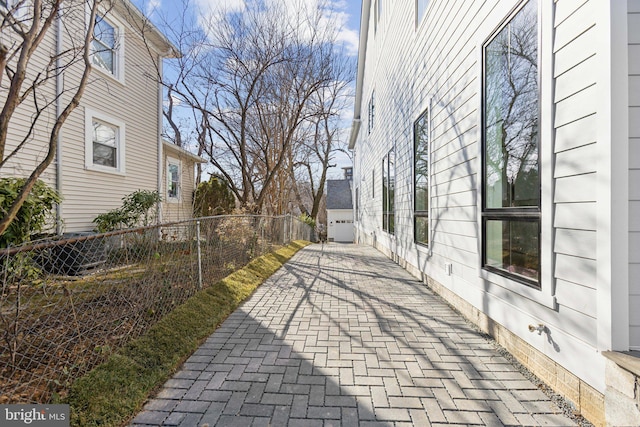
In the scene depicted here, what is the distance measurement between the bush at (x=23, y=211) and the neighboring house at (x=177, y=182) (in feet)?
18.9

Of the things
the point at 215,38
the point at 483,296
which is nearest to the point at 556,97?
the point at 483,296

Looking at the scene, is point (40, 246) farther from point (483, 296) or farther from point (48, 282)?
point (483, 296)

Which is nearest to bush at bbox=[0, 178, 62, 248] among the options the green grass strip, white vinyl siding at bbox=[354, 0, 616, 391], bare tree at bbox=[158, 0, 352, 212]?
the green grass strip

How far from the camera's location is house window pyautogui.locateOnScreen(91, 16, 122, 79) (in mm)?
7893

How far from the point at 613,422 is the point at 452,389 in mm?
894

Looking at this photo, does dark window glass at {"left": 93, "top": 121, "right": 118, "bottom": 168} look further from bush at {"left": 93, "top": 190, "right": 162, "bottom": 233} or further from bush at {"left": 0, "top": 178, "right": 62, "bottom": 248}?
bush at {"left": 0, "top": 178, "right": 62, "bottom": 248}

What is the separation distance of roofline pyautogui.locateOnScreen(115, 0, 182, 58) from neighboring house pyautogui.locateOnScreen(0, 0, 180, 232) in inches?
1.0

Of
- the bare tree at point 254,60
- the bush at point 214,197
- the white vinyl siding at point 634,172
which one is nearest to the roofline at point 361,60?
the bare tree at point 254,60

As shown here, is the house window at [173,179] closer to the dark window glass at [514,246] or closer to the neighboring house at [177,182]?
the neighboring house at [177,182]

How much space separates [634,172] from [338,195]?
960 inches

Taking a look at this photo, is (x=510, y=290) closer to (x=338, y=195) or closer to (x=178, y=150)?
(x=178, y=150)

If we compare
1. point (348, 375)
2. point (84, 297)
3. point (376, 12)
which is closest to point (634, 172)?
point (348, 375)

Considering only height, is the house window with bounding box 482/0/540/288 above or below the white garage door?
above

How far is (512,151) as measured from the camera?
9.48 ft
